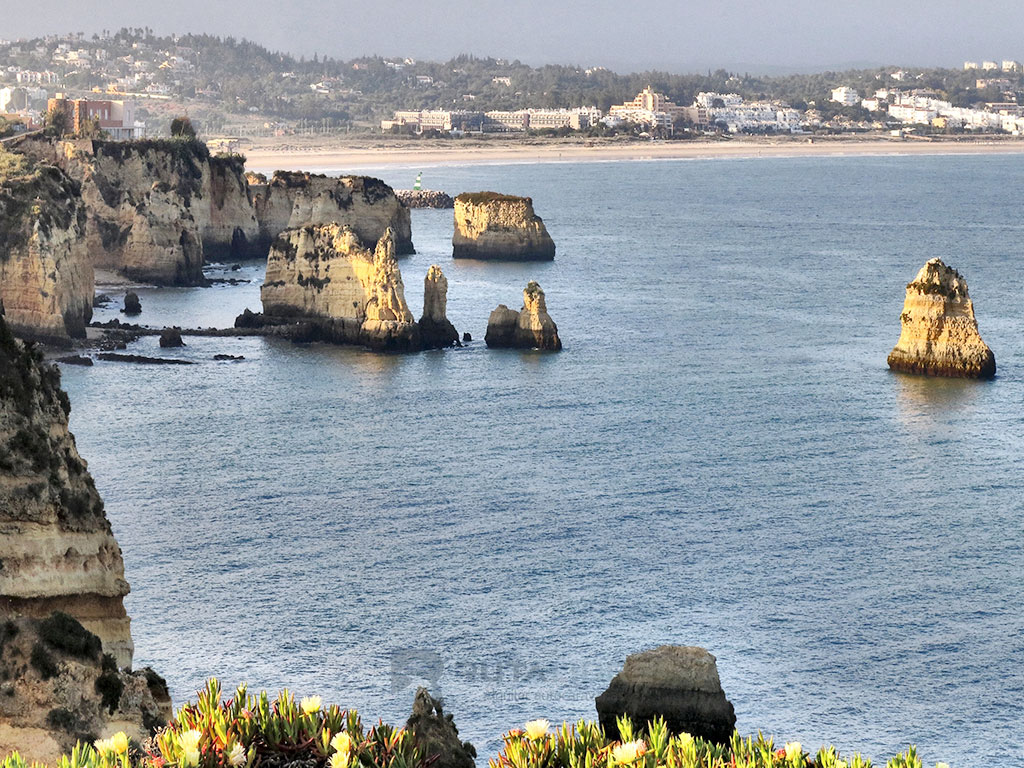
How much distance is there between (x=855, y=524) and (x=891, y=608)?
27.6ft

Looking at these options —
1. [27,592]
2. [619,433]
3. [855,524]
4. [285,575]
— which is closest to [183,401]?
[619,433]

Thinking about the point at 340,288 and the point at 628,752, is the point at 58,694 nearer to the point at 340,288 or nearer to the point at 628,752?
the point at 628,752

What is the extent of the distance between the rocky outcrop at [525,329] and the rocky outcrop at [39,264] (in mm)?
20673

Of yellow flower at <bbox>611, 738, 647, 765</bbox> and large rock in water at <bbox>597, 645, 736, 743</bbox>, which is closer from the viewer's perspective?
yellow flower at <bbox>611, 738, 647, 765</bbox>

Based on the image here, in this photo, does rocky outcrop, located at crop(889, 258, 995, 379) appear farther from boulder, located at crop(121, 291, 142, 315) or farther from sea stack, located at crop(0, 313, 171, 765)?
sea stack, located at crop(0, 313, 171, 765)

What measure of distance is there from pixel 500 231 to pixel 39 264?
5557 centimetres

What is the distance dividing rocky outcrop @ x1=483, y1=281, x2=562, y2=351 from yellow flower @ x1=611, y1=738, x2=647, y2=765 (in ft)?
219

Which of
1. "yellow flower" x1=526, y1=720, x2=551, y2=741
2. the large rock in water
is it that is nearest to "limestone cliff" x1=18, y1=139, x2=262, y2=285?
the large rock in water

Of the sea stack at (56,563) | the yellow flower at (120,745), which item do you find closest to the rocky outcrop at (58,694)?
the sea stack at (56,563)

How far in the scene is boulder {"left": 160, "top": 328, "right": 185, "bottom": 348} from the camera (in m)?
Result: 84.1

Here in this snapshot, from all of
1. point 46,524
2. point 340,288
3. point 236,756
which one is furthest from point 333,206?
point 236,756

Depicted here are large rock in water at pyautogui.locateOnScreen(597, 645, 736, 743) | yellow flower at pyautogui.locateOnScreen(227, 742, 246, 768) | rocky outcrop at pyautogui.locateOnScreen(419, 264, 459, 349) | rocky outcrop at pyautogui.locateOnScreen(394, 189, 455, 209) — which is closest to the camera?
yellow flower at pyautogui.locateOnScreen(227, 742, 246, 768)

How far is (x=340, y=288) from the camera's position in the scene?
289 feet

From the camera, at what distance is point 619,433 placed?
213 ft
